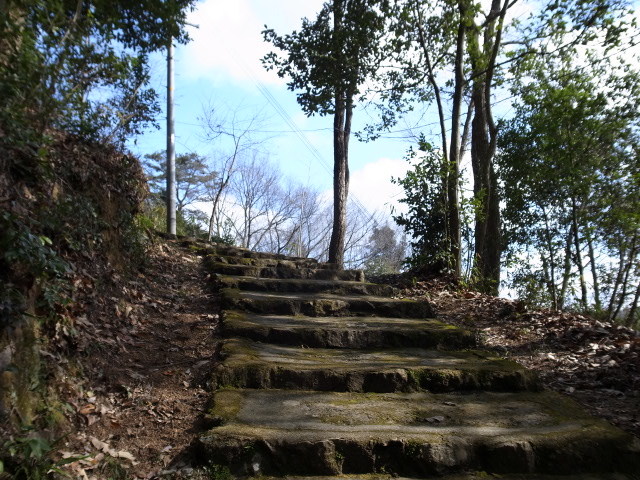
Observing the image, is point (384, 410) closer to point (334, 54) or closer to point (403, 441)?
point (403, 441)

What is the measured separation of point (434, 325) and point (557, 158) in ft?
23.4

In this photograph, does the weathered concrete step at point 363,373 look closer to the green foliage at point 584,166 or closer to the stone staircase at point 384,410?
the stone staircase at point 384,410

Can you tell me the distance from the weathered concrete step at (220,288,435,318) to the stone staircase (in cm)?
6

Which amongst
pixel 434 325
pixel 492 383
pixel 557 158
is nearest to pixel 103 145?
pixel 434 325

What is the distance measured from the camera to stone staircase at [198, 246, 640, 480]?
2.40 meters

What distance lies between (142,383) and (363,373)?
160 centimetres

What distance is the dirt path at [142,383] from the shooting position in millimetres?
Answer: 2412

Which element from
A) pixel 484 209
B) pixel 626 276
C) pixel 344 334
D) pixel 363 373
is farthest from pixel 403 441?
pixel 626 276

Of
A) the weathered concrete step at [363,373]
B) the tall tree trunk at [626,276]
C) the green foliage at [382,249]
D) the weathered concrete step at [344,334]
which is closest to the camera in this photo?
the weathered concrete step at [363,373]

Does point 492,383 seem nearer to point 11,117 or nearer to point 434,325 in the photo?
point 434,325

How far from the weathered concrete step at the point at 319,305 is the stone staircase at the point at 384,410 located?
0.06 meters

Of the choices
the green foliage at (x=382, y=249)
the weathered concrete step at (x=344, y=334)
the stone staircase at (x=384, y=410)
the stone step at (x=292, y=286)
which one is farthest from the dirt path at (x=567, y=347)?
the green foliage at (x=382, y=249)

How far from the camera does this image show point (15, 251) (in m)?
2.50

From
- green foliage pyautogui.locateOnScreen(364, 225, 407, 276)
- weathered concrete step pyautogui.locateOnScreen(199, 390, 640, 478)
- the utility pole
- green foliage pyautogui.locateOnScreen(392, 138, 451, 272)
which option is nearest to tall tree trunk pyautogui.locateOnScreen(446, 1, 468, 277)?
green foliage pyautogui.locateOnScreen(392, 138, 451, 272)
